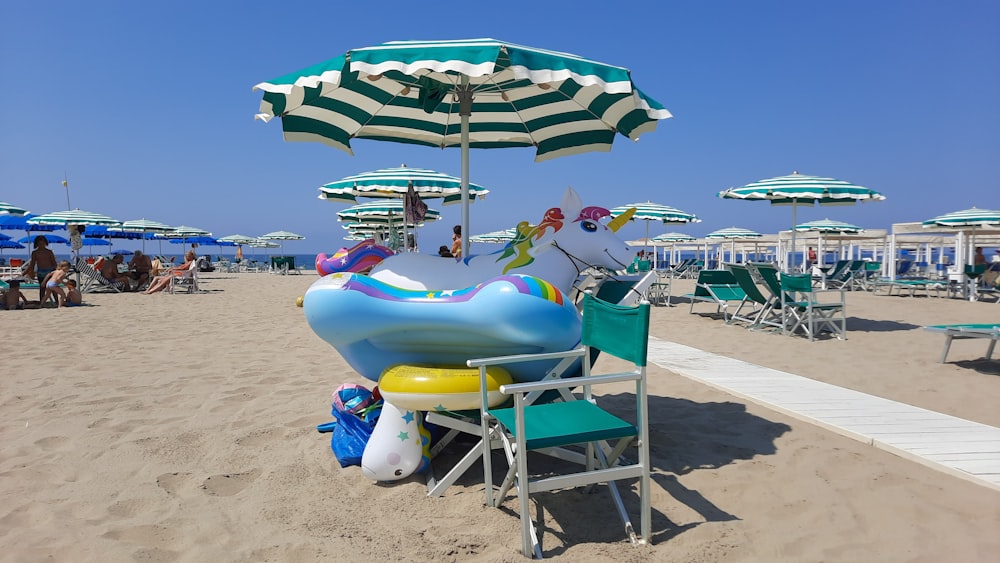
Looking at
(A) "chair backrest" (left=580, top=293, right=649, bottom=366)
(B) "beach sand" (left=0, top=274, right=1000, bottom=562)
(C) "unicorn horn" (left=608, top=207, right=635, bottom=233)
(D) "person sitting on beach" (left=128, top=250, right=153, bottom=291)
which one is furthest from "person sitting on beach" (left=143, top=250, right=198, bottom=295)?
(A) "chair backrest" (left=580, top=293, right=649, bottom=366)

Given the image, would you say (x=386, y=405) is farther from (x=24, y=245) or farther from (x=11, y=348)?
(x=24, y=245)

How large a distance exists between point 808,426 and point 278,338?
625 centimetres

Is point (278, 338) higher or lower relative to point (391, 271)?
lower

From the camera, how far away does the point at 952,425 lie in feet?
11.7

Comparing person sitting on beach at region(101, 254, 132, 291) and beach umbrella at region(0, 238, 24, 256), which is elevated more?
beach umbrella at region(0, 238, 24, 256)

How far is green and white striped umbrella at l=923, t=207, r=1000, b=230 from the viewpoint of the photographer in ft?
43.1

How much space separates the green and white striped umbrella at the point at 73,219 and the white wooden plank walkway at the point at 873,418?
679 inches

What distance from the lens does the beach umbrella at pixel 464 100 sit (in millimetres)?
2570

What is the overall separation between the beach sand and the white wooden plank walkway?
128 mm

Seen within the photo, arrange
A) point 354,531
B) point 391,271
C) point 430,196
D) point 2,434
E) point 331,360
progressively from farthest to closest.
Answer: point 430,196, point 331,360, point 2,434, point 391,271, point 354,531

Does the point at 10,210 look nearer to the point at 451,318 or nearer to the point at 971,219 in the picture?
the point at 451,318

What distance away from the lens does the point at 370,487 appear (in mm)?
2791

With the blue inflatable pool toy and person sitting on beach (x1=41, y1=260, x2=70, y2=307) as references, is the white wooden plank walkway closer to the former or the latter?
the blue inflatable pool toy

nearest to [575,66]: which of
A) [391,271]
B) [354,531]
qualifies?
[391,271]
